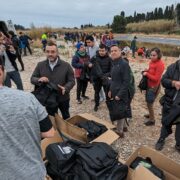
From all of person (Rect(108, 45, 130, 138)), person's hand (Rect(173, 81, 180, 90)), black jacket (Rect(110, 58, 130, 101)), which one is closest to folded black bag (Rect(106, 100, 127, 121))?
person (Rect(108, 45, 130, 138))

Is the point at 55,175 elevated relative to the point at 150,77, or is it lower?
lower

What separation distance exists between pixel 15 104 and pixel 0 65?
343 mm

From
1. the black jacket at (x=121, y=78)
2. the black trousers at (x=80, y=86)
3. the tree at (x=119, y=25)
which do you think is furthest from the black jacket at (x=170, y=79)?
the tree at (x=119, y=25)

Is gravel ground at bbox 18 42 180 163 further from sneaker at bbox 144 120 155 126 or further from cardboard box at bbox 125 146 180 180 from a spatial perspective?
cardboard box at bbox 125 146 180 180

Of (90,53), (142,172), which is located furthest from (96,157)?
(90,53)

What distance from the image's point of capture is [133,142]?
4.27m

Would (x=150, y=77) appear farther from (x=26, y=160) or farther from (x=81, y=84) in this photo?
(x=26, y=160)

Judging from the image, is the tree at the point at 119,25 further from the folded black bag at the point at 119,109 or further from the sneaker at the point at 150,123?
the folded black bag at the point at 119,109

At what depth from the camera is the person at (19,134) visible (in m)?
1.52

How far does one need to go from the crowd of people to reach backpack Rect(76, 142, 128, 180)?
79 cm

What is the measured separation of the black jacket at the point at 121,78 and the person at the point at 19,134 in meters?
2.43

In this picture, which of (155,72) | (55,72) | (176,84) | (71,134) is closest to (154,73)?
(155,72)

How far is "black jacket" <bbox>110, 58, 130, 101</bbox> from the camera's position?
396cm

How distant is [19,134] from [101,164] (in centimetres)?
119
